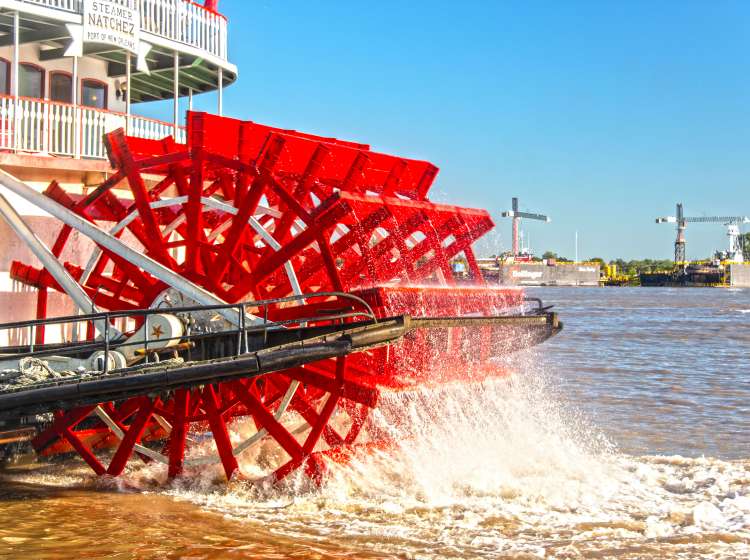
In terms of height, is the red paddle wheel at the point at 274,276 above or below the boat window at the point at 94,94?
below

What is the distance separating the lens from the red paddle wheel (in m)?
6.06

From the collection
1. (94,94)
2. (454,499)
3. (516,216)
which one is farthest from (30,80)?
(516,216)

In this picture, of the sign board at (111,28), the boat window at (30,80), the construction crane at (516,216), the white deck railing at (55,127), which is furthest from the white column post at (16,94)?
the construction crane at (516,216)

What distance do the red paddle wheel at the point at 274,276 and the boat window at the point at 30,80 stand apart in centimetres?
150

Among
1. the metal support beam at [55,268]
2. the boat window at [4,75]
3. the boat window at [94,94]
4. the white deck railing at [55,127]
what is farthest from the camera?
the boat window at [94,94]

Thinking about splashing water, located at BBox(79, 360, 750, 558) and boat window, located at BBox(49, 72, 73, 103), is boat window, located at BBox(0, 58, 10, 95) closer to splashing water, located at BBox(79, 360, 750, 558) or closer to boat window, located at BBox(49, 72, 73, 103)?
boat window, located at BBox(49, 72, 73, 103)

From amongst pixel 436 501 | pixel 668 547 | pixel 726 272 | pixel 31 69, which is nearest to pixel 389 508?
pixel 436 501

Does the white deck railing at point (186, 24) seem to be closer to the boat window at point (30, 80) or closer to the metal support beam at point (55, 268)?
the boat window at point (30, 80)

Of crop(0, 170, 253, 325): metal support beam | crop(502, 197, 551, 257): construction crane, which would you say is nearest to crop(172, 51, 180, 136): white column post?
crop(0, 170, 253, 325): metal support beam

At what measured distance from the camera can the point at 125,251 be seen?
6066 millimetres

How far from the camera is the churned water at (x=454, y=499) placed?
4887 mm

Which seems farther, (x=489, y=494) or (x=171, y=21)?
(x=171, y=21)

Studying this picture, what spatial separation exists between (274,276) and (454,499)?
8.65 ft

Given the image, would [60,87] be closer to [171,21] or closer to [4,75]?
[4,75]
